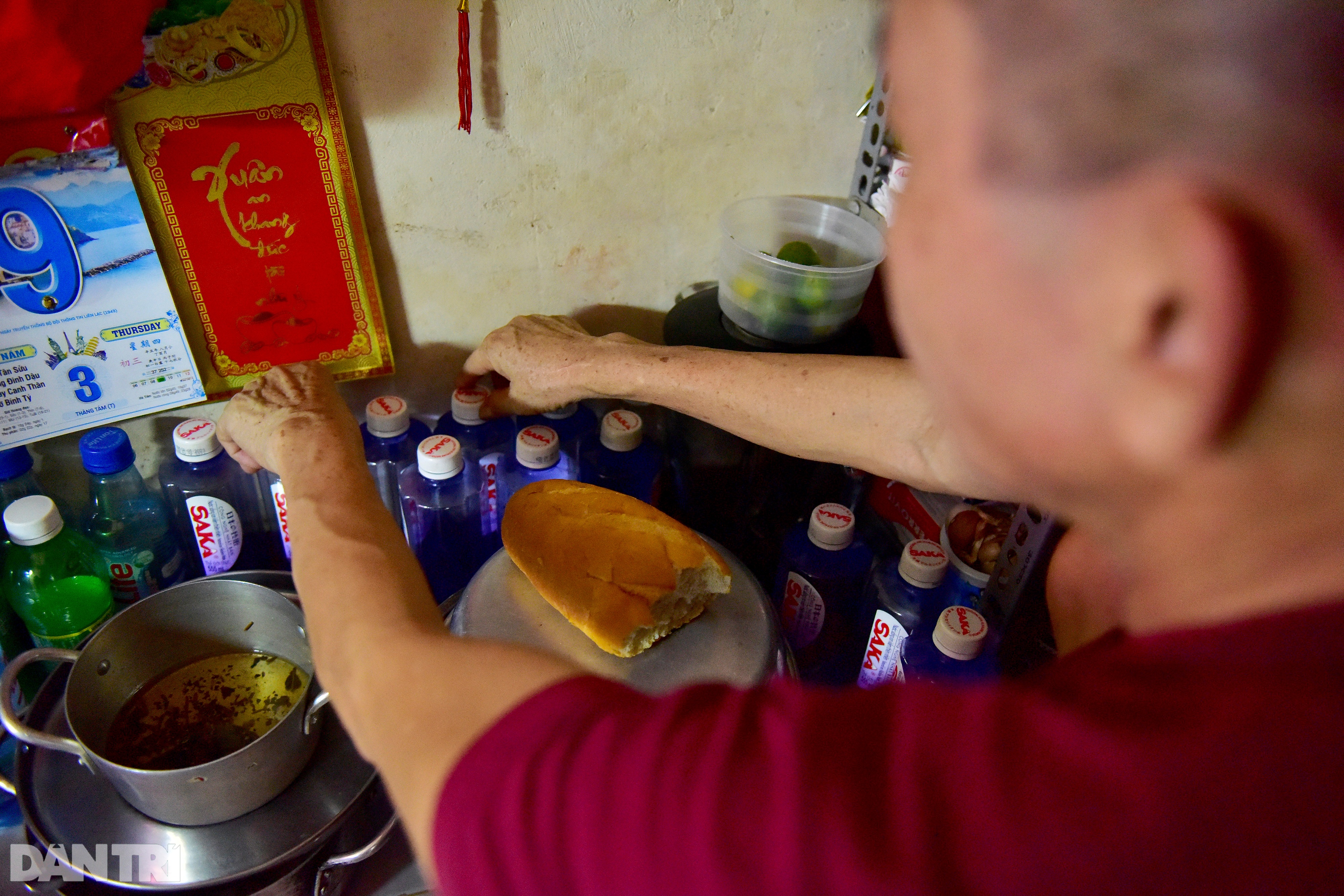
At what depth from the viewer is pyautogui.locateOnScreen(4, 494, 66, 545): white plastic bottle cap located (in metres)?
0.86

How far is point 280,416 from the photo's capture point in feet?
2.82

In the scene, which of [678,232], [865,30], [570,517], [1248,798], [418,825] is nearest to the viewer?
[1248,798]

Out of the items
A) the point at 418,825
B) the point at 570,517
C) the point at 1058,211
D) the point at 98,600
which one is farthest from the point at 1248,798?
the point at 98,600

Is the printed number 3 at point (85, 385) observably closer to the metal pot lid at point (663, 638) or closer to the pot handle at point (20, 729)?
the pot handle at point (20, 729)

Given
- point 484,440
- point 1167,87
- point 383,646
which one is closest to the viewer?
point 1167,87

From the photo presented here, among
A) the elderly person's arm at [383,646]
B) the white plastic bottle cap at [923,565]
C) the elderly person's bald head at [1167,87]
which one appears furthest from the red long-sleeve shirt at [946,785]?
the white plastic bottle cap at [923,565]

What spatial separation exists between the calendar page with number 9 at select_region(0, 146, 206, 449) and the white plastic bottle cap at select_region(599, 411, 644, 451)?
51cm

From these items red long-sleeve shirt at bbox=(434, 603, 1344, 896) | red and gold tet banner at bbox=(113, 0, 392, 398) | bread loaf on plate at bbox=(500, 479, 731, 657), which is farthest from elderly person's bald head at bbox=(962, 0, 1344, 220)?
red and gold tet banner at bbox=(113, 0, 392, 398)

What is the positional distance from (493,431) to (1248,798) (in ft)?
3.02

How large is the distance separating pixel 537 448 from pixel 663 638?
301 millimetres

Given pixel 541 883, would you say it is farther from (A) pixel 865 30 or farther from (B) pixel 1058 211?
(A) pixel 865 30

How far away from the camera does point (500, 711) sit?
1.39ft

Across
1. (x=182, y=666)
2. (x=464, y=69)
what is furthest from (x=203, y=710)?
(x=464, y=69)

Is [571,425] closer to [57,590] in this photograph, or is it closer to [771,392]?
[771,392]
